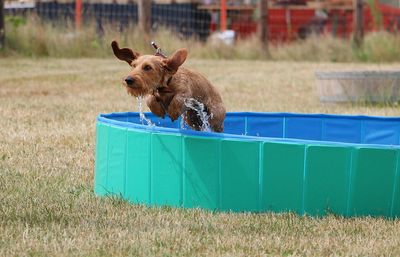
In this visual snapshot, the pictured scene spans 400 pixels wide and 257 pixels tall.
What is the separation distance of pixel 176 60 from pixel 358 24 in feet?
43.3

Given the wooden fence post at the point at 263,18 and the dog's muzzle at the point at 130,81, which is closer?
the dog's muzzle at the point at 130,81

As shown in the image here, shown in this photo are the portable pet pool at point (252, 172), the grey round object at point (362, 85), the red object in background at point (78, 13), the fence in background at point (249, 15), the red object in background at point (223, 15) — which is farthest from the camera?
the red object in background at point (223, 15)

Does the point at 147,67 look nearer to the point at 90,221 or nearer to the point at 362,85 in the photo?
the point at 90,221

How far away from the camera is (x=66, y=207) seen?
5.29m

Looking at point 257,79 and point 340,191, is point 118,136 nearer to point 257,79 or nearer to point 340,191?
point 340,191

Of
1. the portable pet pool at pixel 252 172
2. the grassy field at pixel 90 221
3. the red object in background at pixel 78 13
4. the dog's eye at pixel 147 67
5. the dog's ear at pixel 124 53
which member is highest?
the dog's ear at pixel 124 53

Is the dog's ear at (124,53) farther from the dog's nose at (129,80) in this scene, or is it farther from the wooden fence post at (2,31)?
the wooden fence post at (2,31)

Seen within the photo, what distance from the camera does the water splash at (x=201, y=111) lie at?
5.64m

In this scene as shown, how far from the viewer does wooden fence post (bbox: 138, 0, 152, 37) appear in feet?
56.3

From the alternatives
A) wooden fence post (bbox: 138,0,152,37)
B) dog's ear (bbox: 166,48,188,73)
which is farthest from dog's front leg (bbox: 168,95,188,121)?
wooden fence post (bbox: 138,0,152,37)

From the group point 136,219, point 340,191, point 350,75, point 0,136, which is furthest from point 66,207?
point 350,75

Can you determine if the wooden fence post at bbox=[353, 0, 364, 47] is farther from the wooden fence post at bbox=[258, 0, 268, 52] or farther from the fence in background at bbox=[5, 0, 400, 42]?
the wooden fence post at bbox=[258, 0, 268, 52]

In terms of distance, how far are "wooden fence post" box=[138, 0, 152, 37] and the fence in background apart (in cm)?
168

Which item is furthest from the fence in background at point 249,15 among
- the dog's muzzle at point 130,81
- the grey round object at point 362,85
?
the dog's muzzle at point 130,81
